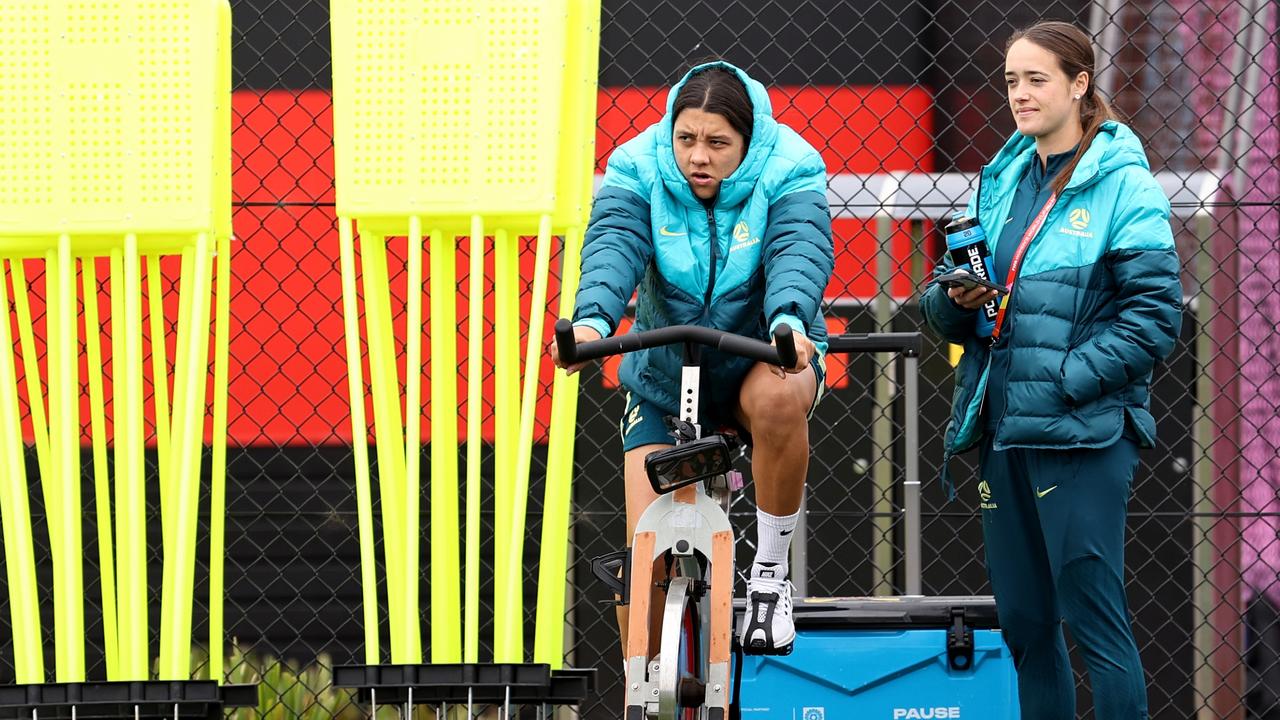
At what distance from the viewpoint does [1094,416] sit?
334 cm

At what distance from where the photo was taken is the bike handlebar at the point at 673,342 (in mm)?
2936

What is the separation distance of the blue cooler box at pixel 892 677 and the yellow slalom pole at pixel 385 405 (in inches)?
36.7

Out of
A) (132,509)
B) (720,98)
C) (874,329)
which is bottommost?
(132,509)

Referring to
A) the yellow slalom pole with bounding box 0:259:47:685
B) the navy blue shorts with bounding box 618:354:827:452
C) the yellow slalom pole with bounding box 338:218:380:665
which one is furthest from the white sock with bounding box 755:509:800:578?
the yellow slalom pole with bounding box 0:259:47:685

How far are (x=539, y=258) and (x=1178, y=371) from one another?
288cm

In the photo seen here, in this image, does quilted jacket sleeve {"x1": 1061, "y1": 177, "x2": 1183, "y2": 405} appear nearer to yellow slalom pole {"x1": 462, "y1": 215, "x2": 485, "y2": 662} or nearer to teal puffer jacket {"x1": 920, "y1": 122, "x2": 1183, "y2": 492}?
teal puffer jacket {"x1": 920, "y1": 122, "x2": 1183, "y2": 492}

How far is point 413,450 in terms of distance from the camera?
3760 millimetres

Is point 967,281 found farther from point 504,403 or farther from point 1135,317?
point 504,403

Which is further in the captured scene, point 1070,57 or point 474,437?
point 474,437

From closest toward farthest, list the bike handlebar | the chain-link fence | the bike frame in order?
1. the bike handlebar
2. the bike frame
3. the chain-link fence

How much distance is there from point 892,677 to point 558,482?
0.97 m

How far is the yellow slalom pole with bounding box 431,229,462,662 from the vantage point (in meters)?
3.81

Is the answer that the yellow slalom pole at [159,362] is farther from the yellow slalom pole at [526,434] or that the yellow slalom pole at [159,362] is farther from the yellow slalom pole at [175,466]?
the yellow slalom pole at [526,434]

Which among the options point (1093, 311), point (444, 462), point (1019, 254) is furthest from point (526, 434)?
point (1093, 311)
